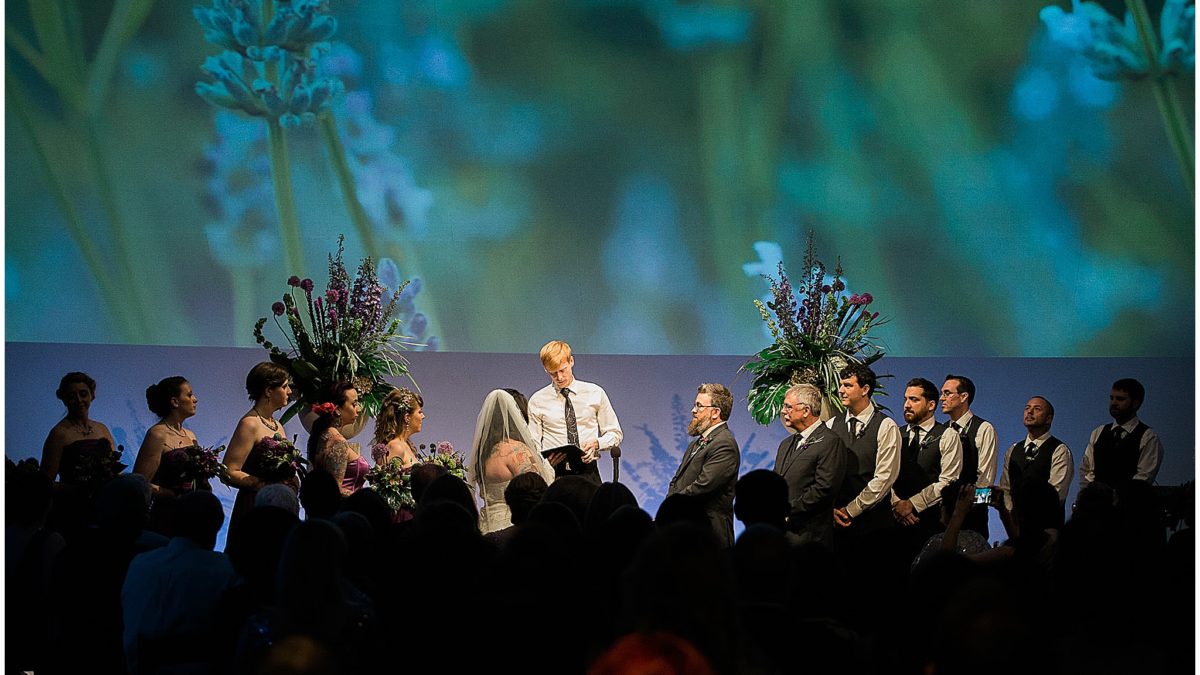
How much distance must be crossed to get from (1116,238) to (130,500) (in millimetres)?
7566

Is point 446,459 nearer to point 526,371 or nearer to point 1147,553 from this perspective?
point 526,371

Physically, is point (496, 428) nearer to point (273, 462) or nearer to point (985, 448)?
point (273, 462)

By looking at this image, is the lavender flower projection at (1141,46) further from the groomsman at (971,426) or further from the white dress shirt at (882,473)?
the white dress shirt at (882,473)

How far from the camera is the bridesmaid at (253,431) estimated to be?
5.68 m

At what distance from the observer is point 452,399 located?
28.9ft

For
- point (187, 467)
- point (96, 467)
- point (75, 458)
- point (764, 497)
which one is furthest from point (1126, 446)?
point (75, 458)

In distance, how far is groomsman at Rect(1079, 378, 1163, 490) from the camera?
6.58 m

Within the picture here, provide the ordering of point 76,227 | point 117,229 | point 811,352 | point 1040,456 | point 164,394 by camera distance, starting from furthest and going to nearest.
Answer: point 117,229, point 76,227, point 811,352, point 1040,456, point 164,394

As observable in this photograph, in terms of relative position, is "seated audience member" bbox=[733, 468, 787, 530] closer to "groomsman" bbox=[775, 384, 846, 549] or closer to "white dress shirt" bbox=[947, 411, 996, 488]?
"groomsman" bbox=[775, 384, 846, 549]

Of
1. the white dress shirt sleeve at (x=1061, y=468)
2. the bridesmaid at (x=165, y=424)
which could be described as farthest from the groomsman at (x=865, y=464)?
the bridesmaid at (x=165, y=424)

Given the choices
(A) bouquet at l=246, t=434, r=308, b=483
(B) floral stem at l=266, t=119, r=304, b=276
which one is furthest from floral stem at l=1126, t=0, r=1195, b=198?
(A) bouquet at l=246, t=434, r=308, b=483

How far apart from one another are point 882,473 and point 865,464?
0.43 ft

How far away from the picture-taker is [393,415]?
20.4 feet

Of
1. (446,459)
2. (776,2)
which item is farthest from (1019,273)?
(446,459)
